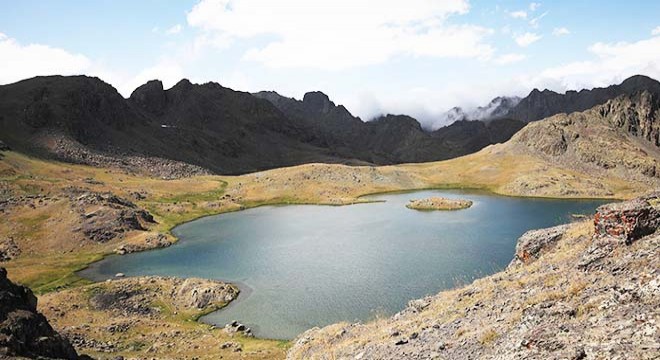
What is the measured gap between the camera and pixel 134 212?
126 m

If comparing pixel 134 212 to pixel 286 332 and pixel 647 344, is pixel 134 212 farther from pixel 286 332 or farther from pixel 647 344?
pixel 647 344

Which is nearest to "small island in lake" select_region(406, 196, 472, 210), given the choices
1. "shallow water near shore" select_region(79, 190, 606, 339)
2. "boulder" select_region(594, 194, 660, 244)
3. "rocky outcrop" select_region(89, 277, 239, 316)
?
"shallow water near shore" select_region(79, 190, 606, 339)

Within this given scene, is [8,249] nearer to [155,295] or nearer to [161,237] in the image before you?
[161,237]

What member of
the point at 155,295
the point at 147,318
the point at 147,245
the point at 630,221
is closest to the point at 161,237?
the point at 147,245

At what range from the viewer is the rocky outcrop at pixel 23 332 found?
26.7 m

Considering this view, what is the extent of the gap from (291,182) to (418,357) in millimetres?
173363

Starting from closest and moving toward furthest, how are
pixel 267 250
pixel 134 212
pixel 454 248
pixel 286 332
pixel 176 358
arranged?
1. pixel 176 358
2. pixel 286 332
3. pixel 454 248
4. pixel 267 250
5. pixel 134 212

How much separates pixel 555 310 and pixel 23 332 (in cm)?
3047

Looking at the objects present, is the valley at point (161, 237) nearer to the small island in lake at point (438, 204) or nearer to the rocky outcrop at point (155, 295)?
the rocky outcrop at point (155, 295)

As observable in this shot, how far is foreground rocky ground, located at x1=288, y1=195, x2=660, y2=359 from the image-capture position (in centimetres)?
1514

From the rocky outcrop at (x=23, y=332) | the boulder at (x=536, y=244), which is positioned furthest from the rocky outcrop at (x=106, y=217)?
the boulder at (x=536, y=244)

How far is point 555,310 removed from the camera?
18594 millimetres

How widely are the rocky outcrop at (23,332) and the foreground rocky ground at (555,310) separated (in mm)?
16390

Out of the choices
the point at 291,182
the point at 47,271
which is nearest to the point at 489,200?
the point at 291,182
